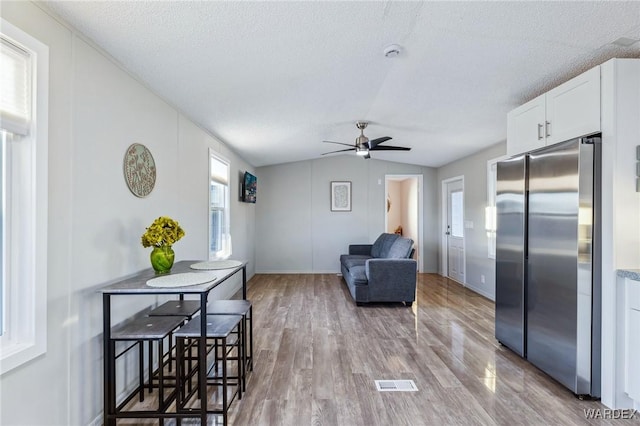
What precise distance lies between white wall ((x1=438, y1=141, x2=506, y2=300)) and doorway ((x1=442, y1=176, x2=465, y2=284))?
0.80ft

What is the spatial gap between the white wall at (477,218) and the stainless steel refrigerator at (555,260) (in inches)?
78.9

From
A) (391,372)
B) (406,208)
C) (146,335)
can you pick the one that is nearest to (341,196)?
(406,208)

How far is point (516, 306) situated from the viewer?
281 centimetres

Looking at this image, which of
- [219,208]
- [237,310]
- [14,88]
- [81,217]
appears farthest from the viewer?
[219,208]

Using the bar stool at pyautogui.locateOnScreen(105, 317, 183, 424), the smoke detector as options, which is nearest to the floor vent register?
the bar stool at pyautogui.locateOnScreen(105, 317, 183, 424)

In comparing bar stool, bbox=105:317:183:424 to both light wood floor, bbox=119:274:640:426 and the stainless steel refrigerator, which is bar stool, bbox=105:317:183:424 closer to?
light wood floor, bbox=119:274:640:426

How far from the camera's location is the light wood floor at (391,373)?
2.04 meters

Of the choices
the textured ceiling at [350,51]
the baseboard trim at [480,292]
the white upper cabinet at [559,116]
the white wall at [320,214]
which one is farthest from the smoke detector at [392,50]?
the white wall at [320,214]

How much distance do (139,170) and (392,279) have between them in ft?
10.9

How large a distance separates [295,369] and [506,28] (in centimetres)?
284

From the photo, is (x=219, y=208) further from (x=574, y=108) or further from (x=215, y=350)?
(x=574, y=108)

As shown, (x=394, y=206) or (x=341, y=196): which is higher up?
(x=341, y=196)

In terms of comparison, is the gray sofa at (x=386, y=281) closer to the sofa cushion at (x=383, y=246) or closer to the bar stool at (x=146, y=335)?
the sofa cushion at (x=383, y=246)

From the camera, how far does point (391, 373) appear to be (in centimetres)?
257
